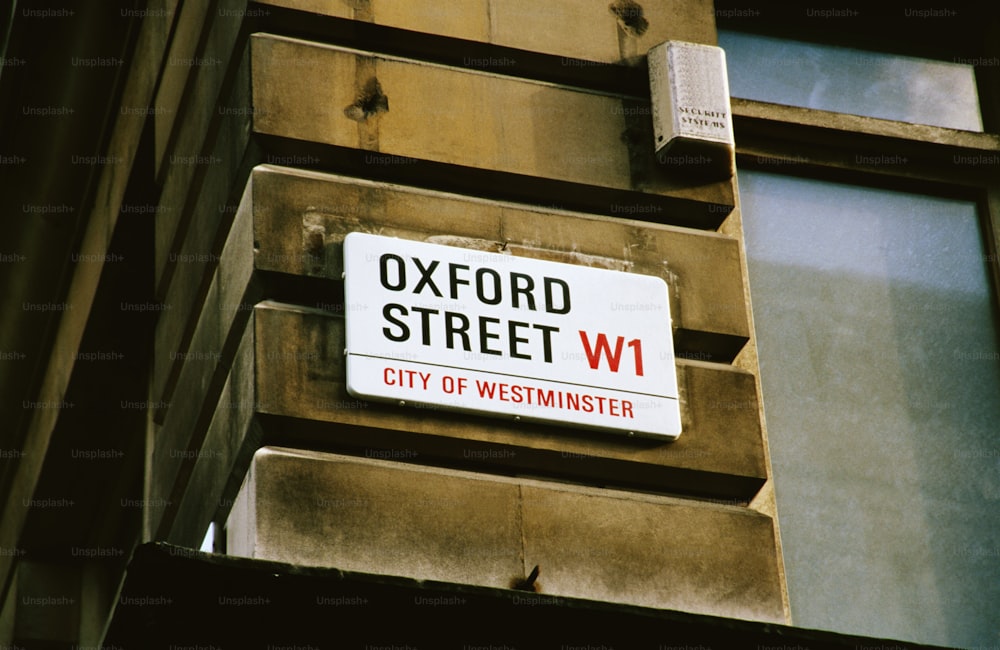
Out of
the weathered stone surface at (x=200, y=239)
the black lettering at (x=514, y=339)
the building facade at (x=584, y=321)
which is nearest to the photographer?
the building facade at (x=584, y=321)

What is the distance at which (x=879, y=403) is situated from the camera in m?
10.8

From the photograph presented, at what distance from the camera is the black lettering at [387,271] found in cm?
929

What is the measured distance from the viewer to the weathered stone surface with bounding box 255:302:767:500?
9.06 metres

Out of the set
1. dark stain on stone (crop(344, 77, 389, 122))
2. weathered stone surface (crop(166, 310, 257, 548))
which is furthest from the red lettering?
weathered stone surface (crop(166, 310, 257, 548))

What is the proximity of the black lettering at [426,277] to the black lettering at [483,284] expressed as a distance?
217mm

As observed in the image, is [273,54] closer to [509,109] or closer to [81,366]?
[509,109]

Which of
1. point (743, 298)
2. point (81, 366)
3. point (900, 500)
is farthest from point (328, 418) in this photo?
point (81, 366)

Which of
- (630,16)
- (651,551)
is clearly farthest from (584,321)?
(630,16)

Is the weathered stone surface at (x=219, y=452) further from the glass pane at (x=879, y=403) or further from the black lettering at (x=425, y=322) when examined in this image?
the glass pane at (x=879, y=403)

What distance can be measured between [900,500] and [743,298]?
4.85 ft

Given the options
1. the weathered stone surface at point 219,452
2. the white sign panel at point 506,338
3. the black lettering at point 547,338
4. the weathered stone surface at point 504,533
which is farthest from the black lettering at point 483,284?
the weathered stone surface at point 219,452

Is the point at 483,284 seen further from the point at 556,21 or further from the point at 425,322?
the point at 556,21

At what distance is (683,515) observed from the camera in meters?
9.53

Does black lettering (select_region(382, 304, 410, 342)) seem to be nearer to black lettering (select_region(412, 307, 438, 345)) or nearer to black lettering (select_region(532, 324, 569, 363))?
black lettering (select_region(412, 307, 438, 345))
